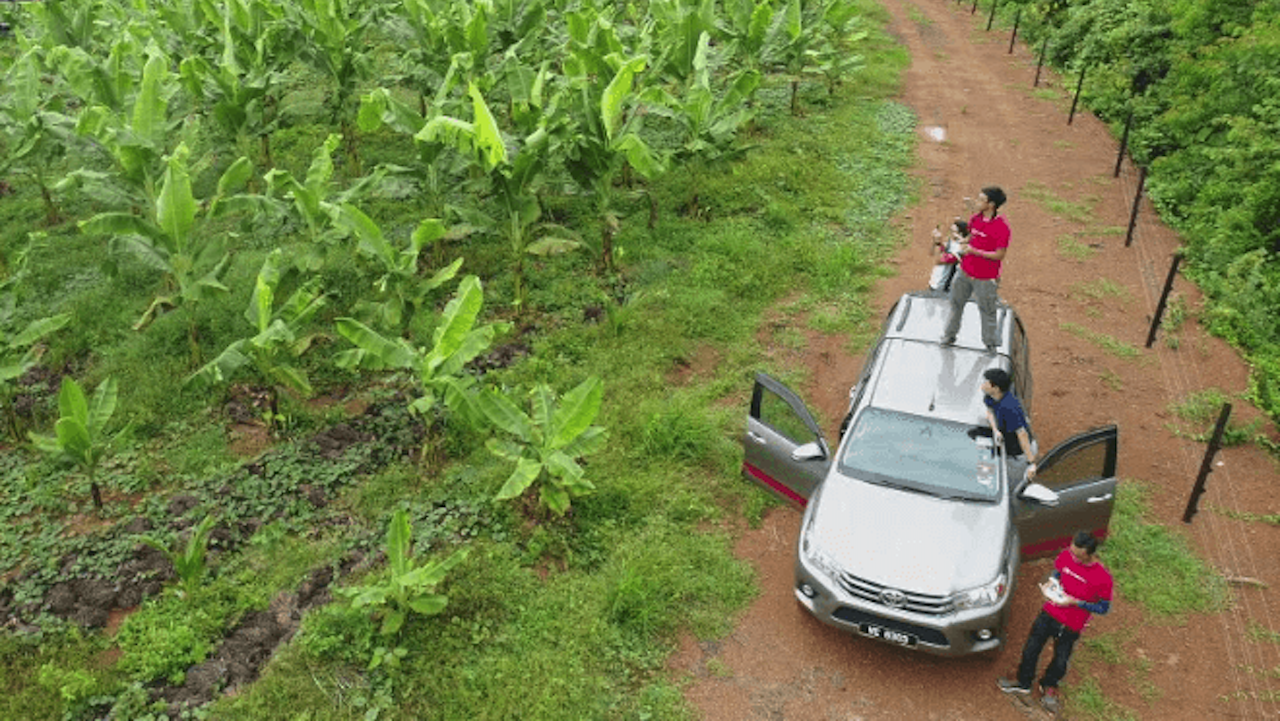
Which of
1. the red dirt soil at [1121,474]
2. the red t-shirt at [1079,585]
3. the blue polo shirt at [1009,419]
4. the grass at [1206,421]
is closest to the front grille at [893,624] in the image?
the red dirt soil at [1121,474]

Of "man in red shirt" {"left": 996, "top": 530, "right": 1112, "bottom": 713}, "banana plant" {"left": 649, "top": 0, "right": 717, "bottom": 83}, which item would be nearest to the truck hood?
"man in red shirt" {"left": 996, "top": 530, "right": 1112, "bottom": 713}

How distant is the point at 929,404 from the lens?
8312mm

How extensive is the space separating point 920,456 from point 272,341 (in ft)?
19.4

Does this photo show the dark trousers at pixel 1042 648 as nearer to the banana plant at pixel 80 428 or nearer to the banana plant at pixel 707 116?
the banana plant at pixel 80 428

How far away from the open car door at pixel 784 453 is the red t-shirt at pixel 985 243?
244 cm

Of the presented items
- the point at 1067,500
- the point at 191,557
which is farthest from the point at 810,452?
the point at 191,557

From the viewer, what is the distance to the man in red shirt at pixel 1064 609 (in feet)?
21.7

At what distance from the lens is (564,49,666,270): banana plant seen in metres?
11.2

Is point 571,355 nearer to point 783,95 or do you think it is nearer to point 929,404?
point 929,404

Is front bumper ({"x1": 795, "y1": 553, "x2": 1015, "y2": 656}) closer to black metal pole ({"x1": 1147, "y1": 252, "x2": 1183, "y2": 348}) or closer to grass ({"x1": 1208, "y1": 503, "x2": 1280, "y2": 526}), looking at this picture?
grass ({"x1": 1208, "y1": 503, "x2": 1280, "y2": 526})

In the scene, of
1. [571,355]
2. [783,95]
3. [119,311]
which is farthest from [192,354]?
[783,95]

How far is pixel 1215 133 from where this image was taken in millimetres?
15867

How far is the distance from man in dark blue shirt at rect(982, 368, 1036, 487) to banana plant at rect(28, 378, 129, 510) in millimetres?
7946

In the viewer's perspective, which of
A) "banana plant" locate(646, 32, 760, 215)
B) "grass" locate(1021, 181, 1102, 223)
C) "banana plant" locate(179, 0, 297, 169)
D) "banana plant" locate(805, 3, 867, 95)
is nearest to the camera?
"banana plant" locate(179, 0, 297, 169)
